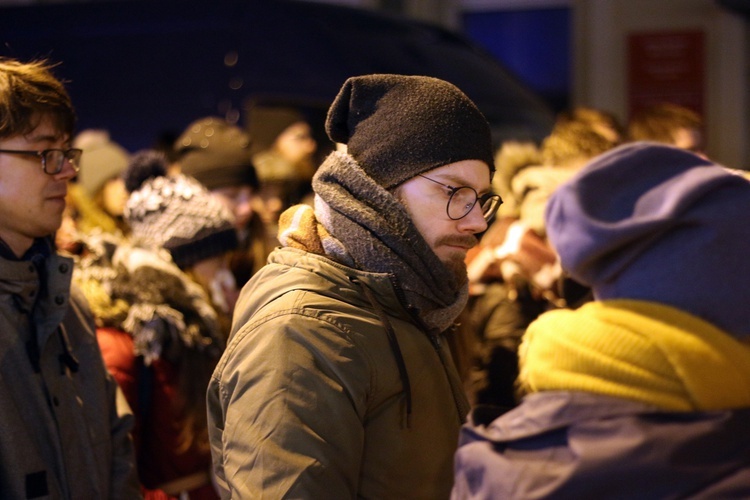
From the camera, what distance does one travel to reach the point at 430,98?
7.87 ft

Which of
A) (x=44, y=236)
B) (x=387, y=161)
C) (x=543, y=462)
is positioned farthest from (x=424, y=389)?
(x=44, y=236)

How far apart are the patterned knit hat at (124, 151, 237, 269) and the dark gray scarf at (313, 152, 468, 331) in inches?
58.2

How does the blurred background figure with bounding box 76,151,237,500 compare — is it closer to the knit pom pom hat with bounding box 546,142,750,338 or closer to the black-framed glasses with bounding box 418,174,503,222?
the black-framed glasses with bounding box 418,174,503,222

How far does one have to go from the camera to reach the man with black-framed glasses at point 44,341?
264cm

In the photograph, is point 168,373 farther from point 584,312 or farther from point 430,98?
point 584,312

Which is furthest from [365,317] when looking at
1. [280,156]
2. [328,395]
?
[280,156]

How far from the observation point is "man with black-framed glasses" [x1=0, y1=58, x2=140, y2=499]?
8.67ft

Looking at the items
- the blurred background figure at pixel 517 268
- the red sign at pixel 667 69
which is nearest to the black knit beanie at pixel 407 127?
the blurred background figure at pixel 517 268

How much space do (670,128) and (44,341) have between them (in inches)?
132

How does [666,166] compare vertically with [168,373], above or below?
above

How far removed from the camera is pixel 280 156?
5.82 m

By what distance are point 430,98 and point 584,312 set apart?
867mm

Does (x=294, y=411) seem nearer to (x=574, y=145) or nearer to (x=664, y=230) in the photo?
(x=664, y=230)

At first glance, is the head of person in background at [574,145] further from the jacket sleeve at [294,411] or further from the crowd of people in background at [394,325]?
the jacket sleeve at [294,411]
